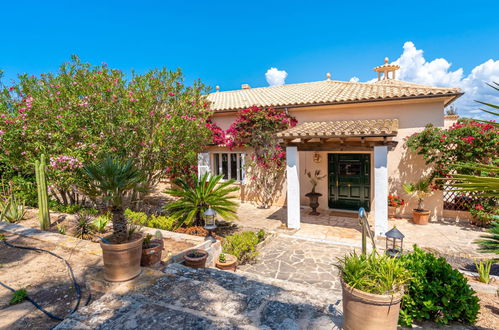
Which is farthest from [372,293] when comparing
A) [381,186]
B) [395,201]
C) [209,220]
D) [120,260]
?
[395,201]

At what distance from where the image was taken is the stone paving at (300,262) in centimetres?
583

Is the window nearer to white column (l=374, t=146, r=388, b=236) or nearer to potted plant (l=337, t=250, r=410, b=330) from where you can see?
white column (l=374, t=146, r=388, b=236)

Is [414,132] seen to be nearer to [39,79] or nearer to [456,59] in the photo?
[456,59]

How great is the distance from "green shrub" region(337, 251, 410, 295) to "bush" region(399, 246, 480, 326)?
0.87 m

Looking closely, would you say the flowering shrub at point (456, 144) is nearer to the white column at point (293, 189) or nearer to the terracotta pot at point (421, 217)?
the terracotta pot at point (421, 217)

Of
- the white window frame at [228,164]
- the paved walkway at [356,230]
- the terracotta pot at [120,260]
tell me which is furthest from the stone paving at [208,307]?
the white window frame at [228,164]

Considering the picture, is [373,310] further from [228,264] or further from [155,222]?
[155,222]

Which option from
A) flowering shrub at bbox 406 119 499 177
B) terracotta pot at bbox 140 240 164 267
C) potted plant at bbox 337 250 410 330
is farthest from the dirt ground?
flowering shrub at bbox 406 119 499 177

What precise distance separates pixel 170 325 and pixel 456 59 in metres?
18.5

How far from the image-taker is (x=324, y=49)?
18406 millimetres

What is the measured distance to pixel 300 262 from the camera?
6672 millimetres

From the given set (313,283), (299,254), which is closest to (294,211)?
(299,254)

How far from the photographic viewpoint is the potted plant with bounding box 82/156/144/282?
13.8 ft

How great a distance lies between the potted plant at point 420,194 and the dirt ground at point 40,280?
32.6 ft
